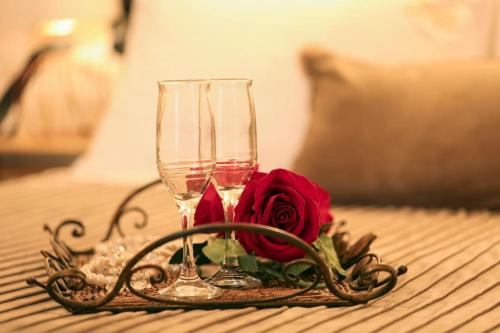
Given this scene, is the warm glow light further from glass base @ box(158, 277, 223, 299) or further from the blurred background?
glass base @ box(158, 277, 223, 299)

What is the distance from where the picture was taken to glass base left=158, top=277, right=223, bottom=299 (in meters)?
0.81

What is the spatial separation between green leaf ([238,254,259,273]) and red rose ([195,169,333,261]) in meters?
0.01

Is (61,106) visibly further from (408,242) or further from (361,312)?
(361,312)

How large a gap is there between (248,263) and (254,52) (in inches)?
41.3

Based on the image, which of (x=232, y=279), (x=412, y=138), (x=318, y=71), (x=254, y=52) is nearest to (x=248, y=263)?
(x=232, y=279)

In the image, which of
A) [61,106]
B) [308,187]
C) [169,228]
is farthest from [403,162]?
[61,106]

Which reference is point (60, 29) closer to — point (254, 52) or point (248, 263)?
point (254, 52)

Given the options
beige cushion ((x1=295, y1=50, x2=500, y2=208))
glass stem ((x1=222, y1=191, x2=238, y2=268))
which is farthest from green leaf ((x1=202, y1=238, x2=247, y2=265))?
beige cushion ((x1=295, y1=50, x2=500, y2=208))

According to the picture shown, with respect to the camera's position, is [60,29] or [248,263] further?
[60,29]

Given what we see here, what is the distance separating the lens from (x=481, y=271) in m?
0.94

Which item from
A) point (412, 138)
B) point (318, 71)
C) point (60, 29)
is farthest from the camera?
point (60, 29)

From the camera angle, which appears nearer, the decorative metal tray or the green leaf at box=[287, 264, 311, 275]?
the decorative metal tray

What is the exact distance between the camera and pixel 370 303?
81cm

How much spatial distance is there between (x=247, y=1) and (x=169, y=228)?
0.80 metres
